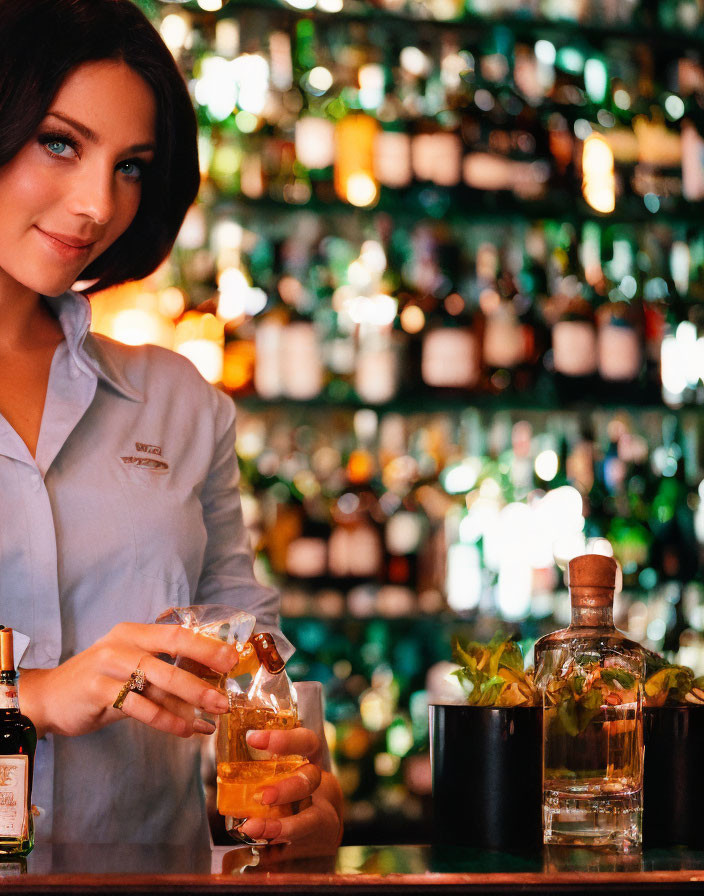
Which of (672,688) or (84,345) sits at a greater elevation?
(84,345)

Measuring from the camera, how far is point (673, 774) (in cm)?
106

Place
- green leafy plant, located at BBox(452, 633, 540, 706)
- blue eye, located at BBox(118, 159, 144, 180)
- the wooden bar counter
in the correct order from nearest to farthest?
the wooden bar counter < green leafy plant, located at BBox(452, 633, 540, 706) < blue eye, located at BBox(118, 159, 144, 180)

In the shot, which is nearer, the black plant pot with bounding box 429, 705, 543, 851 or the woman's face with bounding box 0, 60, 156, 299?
the black plant pot with bounding box 429, 705, 543, 851

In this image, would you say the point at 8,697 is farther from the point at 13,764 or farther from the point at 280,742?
the point at 280,742

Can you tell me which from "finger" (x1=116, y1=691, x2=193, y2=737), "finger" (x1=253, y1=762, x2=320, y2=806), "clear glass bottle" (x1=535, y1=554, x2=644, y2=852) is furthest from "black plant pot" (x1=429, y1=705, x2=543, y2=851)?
"finger" (x1=116, y1=691, x2=193, y2=737)

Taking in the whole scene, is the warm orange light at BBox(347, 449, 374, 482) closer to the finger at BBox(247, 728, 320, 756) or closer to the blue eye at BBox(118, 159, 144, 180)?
the blue eye at BBox(118, 159, 144, 180)

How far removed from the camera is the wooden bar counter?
0.81 metres

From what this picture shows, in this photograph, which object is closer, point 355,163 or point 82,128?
point 82,128

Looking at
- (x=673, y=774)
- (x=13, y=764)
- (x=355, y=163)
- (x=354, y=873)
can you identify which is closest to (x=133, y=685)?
(x=13, y=764)

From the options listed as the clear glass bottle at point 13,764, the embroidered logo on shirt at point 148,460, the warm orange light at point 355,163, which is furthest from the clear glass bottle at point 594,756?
the warm orange light at point 355,163

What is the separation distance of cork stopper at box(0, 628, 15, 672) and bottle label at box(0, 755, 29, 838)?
82mm

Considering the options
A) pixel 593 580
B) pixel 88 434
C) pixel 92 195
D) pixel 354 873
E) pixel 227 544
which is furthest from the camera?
pixel 227 544

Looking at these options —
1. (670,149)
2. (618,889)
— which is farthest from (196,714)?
(670,149)

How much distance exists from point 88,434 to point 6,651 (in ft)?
1.54
